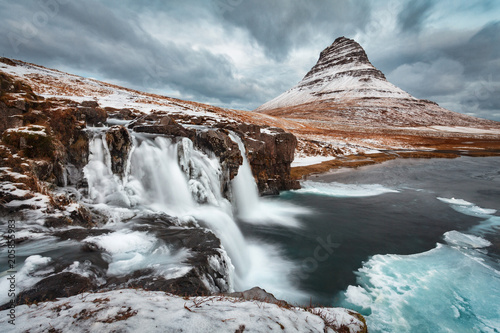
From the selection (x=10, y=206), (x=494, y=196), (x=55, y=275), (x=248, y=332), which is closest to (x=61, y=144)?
(x=10, y=206)

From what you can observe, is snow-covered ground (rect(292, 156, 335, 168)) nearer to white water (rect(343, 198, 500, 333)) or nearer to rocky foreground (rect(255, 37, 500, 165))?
white water (rect(343, 198, 500, 333))

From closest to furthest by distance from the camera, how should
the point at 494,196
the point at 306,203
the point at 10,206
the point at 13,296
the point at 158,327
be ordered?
the point at 158,327, the point at 13,296, the point at 10,206, the point at 306,203, the point at 494,196

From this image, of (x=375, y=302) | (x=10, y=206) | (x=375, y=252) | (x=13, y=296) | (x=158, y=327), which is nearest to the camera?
(x=158, y=327)

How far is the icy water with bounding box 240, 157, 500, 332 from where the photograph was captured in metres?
6.66

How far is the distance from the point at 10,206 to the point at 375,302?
11.0 metres

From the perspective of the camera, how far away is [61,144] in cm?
848

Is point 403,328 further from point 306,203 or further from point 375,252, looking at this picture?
point 306,203

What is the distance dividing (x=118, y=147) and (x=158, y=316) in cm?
926

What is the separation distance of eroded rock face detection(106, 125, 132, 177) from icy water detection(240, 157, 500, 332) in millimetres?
7323

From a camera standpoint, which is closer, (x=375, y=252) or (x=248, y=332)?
(x=248, y=332)

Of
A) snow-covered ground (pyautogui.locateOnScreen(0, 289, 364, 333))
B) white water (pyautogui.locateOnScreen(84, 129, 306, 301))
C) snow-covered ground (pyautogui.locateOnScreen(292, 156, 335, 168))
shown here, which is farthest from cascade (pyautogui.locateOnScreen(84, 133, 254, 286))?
snow-covered ground (pyautogui.locateOnScreen(292, 156, 335, 168))

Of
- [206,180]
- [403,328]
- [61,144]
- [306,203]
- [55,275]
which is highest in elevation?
[61,144]

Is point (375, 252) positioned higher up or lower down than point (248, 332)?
lower down

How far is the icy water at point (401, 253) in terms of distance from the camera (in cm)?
666
